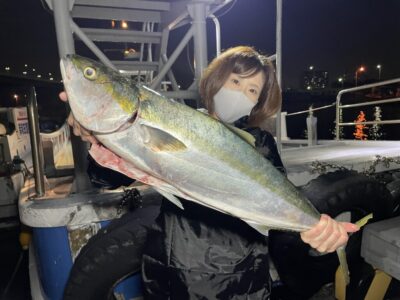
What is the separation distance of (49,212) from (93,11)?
2.75 m

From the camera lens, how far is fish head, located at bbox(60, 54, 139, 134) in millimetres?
1326

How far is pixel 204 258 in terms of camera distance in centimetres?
177

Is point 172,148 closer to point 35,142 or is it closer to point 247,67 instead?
point 247,67

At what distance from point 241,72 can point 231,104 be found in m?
0.20

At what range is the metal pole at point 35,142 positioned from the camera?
285cm

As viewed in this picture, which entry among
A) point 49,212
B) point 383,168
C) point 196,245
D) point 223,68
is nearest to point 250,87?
point 223,68

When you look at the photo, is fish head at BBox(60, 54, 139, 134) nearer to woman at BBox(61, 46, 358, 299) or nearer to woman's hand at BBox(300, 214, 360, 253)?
woman at BBox(61, 46, 358, 299)

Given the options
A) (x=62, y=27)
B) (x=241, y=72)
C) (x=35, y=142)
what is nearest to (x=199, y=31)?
(x=62, y=27)

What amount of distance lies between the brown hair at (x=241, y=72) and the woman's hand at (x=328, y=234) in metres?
0.81

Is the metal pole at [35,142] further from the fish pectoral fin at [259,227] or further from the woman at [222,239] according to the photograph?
the fish pectoral fin at [259,227]

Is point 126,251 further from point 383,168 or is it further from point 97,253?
point 383,168

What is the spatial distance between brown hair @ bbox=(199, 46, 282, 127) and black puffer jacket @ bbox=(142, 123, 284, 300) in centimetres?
30

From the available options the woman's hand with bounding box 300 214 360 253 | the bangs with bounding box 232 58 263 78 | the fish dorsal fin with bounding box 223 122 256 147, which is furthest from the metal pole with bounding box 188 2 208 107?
the woman's hand with bounding box 300 214 360 253

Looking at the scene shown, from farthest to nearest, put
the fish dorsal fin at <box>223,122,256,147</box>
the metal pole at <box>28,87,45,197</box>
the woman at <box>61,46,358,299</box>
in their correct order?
the metal pole at <box>28,87,45,197</box> → the woman at <box>61,46,358,299</box> → the fish dorsal fin at <box>223,122,256,147</box>
